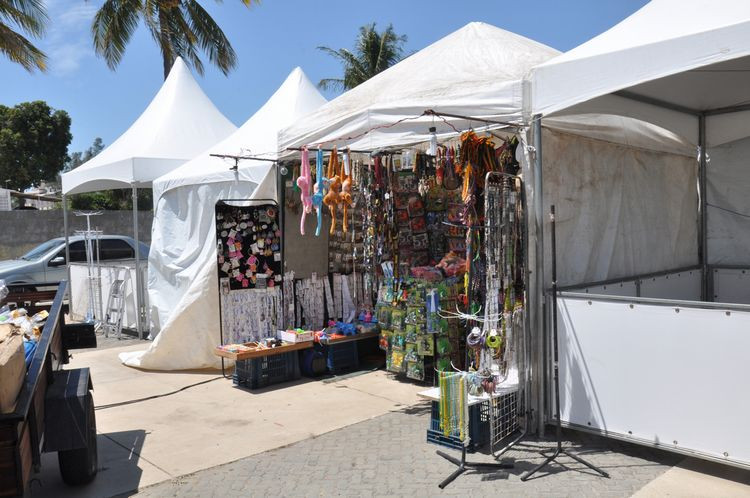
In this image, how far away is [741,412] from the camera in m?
3.83

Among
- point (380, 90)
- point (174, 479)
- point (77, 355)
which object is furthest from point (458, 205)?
point (77, 355)

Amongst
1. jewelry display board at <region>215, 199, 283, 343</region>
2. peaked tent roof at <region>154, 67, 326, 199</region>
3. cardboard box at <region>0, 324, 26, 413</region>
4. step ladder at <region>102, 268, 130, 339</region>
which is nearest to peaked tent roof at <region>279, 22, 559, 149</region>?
peaked tent roof at <region>154, 67, 326, 199</region>

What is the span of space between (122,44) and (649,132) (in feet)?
56.8

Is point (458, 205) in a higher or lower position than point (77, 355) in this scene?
higher

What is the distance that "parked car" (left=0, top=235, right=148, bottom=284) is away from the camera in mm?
12406

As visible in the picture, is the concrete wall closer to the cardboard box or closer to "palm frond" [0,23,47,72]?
"palm frond" [0,23,47,72]

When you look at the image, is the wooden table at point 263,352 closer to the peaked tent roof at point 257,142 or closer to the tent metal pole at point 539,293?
the peaked tent roof at point 257,142

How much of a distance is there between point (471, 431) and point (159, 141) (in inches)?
314

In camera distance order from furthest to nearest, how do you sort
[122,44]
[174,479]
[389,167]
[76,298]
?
[122,44]
[76,298]
[389,167]
[174,479]

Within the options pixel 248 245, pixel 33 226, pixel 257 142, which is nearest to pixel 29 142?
pixel 33 226

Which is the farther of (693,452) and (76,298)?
(76,298)

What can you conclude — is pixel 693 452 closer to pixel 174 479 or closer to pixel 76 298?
pixel 174 479

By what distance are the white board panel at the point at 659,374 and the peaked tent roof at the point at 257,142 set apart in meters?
4.28

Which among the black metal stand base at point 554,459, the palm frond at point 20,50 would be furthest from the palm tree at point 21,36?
the black metal stand base at point 554,459
